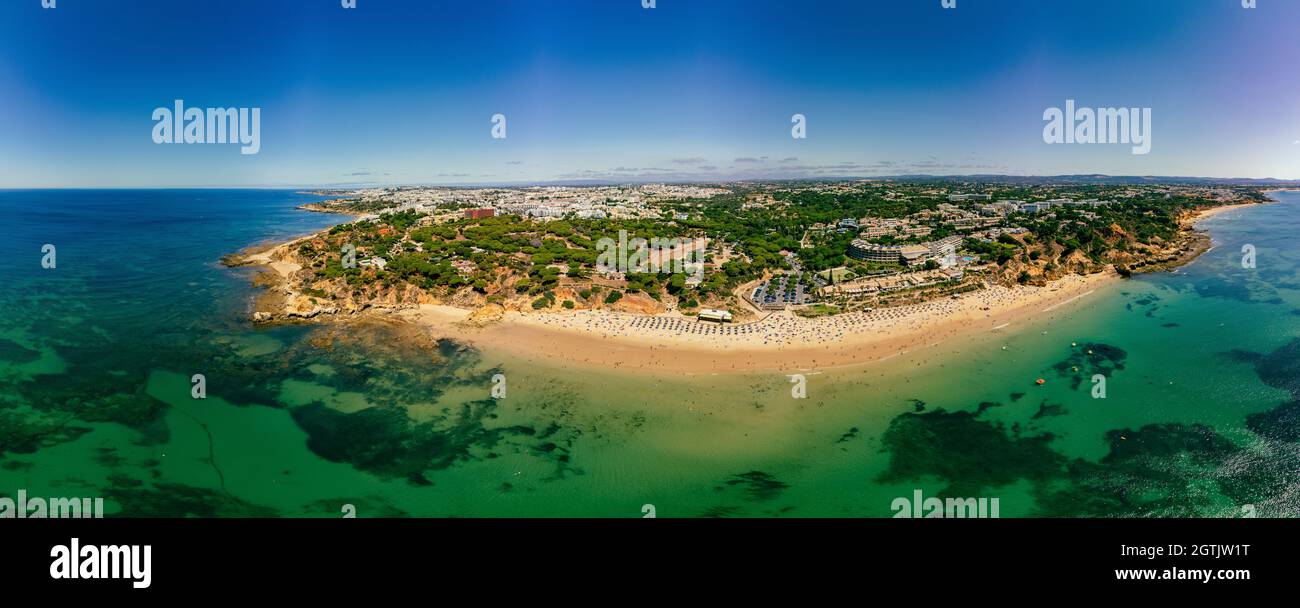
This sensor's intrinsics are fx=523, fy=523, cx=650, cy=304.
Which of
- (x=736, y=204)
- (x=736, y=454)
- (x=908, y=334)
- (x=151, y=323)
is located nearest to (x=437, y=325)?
(x=151, y=323)

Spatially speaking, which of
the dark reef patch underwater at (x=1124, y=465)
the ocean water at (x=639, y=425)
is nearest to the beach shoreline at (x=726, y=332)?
the ocean water at (x=639, y=425)

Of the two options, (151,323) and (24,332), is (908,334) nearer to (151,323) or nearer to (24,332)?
(151,323)

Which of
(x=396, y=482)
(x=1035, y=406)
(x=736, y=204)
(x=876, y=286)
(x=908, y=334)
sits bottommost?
(x=396, y=482)

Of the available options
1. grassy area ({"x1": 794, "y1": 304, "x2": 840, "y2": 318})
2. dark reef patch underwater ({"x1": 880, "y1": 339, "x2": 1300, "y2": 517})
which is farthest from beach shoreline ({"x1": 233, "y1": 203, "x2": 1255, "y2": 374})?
dark reef patch underwater ({"x1": 880, "y1": 339, "x2": 1300, "y2": 517})

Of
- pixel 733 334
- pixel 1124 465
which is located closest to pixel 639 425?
pixel 733 334

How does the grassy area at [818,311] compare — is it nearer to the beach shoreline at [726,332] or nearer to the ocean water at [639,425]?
the beach shoreline at [726,332]

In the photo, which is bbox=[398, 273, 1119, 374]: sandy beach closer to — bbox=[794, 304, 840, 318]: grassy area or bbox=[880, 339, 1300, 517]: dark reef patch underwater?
bbox=[794, 304, 840, 318]: grassy area

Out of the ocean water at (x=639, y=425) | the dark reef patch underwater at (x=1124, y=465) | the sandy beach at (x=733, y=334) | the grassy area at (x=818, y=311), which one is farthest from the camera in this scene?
the grassy area at (x=818, y=311)

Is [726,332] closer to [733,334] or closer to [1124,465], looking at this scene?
[733,334]

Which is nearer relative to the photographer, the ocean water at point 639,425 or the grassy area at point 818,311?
the ocean water at point 639,425
